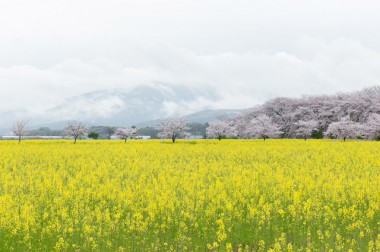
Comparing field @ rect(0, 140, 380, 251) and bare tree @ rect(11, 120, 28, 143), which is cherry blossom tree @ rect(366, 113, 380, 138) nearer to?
field @ rect(0, 140, 380, 251)

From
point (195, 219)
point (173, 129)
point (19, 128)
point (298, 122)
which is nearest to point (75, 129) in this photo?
point (19, 128)

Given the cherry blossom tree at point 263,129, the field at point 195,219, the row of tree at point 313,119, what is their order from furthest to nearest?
the cherry blossom tree at point 263,129, the row of tree at point 313,119, the field at point 195,219

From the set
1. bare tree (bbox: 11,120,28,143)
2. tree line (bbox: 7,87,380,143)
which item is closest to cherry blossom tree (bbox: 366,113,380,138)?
tree line (bbox: 7,87,380,143)

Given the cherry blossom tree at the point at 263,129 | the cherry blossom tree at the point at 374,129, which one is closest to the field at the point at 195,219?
the cherry blossom tree at the point at 374,129

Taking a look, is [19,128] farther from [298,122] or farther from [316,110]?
[316,110]

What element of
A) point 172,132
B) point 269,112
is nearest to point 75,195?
point 172,132

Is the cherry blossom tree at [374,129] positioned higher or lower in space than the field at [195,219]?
higher

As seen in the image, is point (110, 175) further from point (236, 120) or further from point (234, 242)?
point (236, 120)

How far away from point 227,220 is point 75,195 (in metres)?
6.22

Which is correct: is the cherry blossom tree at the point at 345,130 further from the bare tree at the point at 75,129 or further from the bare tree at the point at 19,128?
the bare tree at the point at 19,128

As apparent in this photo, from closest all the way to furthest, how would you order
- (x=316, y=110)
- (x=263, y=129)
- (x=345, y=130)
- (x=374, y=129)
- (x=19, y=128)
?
1. (x=345, y=130)
2. (x=374, y=129)
3. (x=263, y=129)
4. (x=19, y=128)
5. (x=316, y=110)

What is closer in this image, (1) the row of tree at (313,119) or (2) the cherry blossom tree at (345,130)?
(2) the cherry blossom tree at (345,130)

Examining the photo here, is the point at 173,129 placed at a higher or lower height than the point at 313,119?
lower

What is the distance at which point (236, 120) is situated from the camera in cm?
10200
